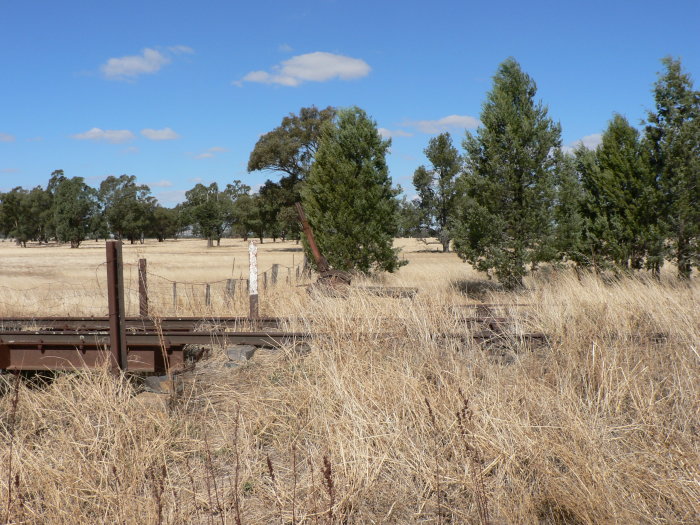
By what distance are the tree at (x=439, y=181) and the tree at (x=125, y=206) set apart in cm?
5600

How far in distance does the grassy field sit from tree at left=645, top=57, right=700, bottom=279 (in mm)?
8621

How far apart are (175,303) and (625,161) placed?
12.0m

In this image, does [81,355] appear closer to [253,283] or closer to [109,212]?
[253,283]

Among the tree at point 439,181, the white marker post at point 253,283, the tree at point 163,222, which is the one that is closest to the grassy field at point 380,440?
the white marker post at point 253,283

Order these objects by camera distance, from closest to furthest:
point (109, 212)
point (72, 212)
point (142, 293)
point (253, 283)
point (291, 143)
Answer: point (253, 283)
point (142, 293)
point (291, 143)
point (72, 212)
point (109, 212)

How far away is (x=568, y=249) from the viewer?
15.5 m

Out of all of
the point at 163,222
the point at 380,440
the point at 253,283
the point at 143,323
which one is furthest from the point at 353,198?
the point at 163,222

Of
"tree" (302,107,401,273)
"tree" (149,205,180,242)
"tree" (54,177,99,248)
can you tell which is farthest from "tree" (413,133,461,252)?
"tree" (149,205,180,242)

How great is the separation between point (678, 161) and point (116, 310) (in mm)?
13898

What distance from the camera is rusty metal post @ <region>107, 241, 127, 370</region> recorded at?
5973mm

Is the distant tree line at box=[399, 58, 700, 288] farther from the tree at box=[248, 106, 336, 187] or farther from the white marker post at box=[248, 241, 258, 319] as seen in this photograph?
the tree at box=[248, 106, 336, 187]

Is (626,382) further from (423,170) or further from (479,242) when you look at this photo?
(423,170)

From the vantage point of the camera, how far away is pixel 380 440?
14.0ft

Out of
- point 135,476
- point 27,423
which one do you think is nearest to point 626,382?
point 135,476
